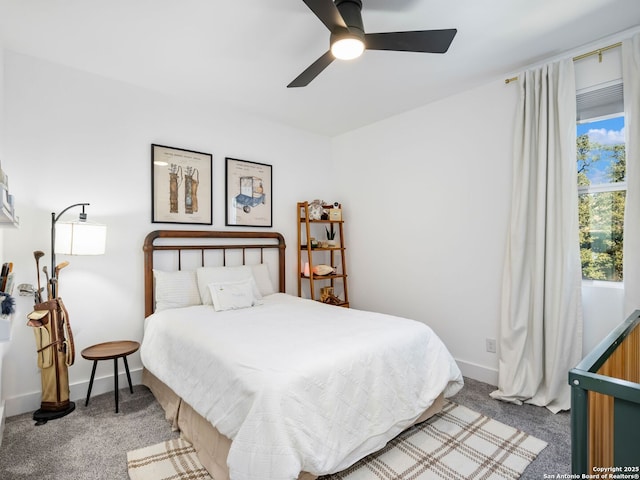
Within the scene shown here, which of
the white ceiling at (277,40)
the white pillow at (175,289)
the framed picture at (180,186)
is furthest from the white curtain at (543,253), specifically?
the framed picture at (180,186)

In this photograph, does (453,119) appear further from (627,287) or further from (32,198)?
(32,198)

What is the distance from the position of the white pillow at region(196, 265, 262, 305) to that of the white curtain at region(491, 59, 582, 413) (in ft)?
7.32

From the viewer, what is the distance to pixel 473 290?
3.02m

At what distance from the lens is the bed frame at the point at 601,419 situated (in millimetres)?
806

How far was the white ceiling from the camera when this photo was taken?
6.40ft

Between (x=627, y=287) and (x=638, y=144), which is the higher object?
(x=638, y=144)

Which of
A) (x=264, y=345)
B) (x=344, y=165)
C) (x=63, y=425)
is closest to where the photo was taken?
(x=264, y=345)

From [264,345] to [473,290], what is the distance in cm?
205

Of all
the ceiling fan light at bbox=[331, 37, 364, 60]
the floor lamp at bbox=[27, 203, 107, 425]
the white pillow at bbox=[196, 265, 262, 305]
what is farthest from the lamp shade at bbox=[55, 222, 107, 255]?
the ceiling fan light at bbox=[331, 37, 364, 60]

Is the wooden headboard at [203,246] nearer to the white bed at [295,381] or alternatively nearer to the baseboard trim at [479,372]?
the white bed at [295,381]

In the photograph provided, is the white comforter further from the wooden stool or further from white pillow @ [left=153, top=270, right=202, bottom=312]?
white pillow @ [left=153, top=270, right=202, bottom=312]

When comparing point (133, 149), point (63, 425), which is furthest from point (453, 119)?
point (63, 425)

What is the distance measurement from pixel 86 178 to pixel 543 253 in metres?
3.60

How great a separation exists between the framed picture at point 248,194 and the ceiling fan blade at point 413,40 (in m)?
2.04
